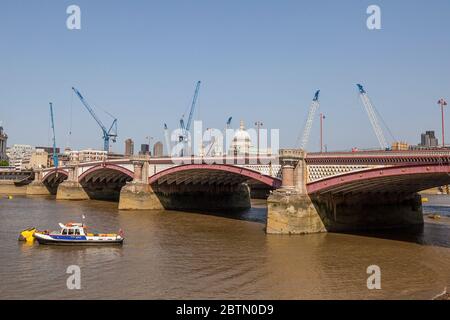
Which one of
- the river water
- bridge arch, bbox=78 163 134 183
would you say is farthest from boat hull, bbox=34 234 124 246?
bridge arch, bbox=78 163 134 183

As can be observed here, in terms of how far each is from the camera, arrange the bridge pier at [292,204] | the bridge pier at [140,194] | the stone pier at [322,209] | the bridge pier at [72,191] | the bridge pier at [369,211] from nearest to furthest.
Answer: the bridge pier at [292,204]
the stone pier at [322,209]
the bridge pier at [369,211]
the bridge pier at [140,194]
the bridge pier at [72,191]

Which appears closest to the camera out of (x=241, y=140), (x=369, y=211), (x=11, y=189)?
(x=369, y=211)

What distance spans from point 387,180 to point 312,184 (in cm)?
665

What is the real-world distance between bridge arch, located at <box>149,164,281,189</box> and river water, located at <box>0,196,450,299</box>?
19.1 feet

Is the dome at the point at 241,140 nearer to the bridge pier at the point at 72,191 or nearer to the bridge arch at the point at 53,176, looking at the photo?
the bridge arch at the point at 53,176

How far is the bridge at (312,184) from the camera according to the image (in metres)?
34.1

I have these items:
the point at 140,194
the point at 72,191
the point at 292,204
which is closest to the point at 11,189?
the point at 72,191

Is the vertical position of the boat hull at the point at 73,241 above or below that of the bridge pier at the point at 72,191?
below

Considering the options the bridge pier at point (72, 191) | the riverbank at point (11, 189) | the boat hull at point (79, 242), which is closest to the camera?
the boat hull at point (79, 242)

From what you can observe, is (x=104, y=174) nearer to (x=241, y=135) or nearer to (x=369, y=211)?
(x=369, y=211)

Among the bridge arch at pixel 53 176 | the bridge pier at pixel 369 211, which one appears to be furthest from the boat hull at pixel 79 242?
the bridge arch at pixel 53 176

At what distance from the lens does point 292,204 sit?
38.2 metres

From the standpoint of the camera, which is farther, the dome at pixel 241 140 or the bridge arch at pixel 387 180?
the dome at pixel 241 140

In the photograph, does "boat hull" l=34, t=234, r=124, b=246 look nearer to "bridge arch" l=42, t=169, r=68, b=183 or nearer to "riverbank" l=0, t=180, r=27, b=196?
"bridge arch" l=42, t=169, r=68, b=183
